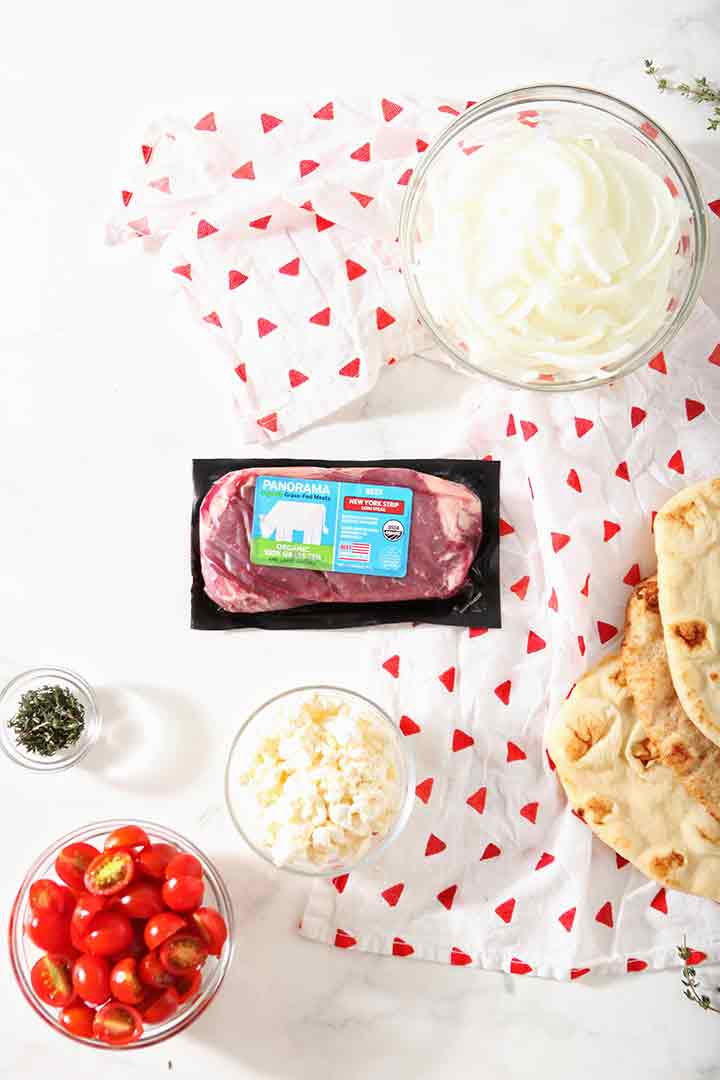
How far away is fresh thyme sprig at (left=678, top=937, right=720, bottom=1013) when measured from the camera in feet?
6.75

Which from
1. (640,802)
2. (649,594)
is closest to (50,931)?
(640,802)

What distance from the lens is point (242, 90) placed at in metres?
2.23

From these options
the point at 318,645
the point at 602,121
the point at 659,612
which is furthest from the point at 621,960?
the point at 602,121

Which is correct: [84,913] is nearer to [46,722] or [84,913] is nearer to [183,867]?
[183,867]

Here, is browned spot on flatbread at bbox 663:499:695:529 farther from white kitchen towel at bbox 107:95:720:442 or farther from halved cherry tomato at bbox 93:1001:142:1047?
halved cherry tomato at bbox 93:1001:142:1047

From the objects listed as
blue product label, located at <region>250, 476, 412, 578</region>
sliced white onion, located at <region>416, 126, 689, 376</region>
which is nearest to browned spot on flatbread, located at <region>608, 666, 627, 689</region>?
blue product label, located at <region>250, 476, 412, 578</region>

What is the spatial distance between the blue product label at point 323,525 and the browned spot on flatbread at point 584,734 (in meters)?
0.47

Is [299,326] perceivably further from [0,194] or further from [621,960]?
[621,960]

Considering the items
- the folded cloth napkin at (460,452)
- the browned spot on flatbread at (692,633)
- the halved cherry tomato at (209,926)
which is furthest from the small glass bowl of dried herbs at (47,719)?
the browned spot on flatbread at (692,633)

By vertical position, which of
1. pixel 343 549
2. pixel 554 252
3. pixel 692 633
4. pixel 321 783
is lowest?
pixel 321 783

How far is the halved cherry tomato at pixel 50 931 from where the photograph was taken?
1906 millimetres

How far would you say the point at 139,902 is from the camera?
6.24 feet

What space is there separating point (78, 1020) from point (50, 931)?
166 mm

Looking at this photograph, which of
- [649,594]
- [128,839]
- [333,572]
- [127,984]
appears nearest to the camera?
[127,984]
